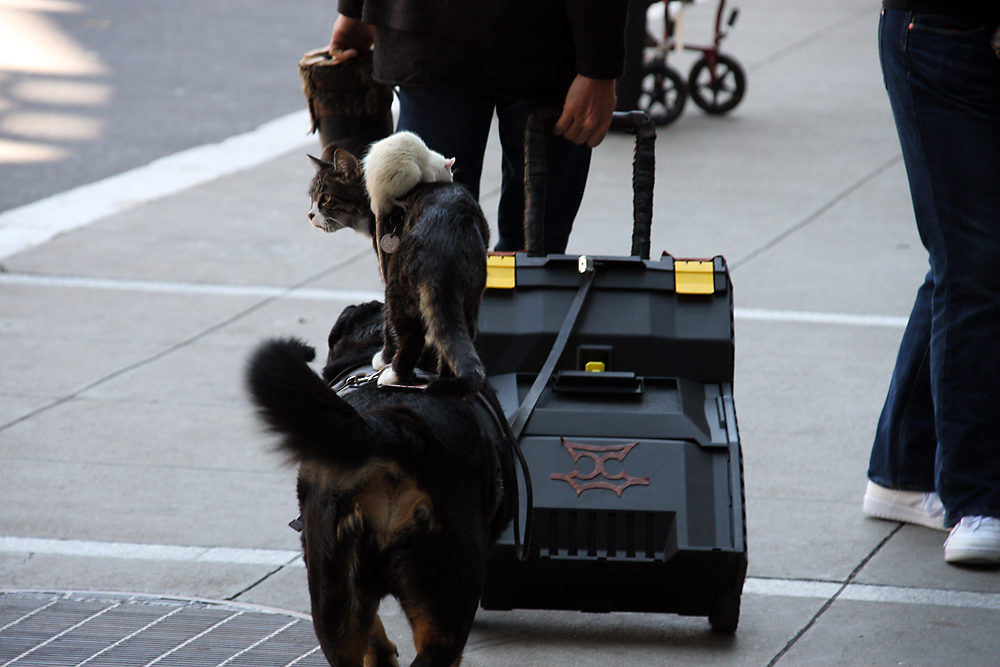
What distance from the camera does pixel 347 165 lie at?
307cm

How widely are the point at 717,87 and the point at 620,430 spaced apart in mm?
8379

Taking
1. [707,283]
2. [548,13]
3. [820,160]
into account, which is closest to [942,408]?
[707,283]

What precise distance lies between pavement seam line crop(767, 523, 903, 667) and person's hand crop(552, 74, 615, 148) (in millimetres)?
1504

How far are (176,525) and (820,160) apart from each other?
22.3 feet

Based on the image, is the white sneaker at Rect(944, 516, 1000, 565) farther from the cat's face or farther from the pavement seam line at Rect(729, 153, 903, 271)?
the pavement seam line at Rect(729, 153, 903, 271)

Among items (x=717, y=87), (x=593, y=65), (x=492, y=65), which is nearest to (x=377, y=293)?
(x=492, y=65)

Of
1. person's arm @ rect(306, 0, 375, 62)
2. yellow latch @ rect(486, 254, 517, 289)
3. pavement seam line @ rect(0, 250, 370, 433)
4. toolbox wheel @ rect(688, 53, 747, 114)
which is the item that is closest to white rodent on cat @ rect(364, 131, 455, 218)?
yellow latch @ rect(486, 254, 517, 289)

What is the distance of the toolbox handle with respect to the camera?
3.54 meters

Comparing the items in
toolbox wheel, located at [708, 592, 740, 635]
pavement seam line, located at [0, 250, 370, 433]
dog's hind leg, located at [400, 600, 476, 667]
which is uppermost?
dog's hind leg, located at [400, 600, 476, 667]

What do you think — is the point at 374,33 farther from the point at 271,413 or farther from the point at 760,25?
the point at 760,25

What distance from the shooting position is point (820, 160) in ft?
31.7

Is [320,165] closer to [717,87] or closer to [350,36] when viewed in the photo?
[350,36]

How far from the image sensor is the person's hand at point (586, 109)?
3515mm

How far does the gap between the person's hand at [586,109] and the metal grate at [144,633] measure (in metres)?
1.59
